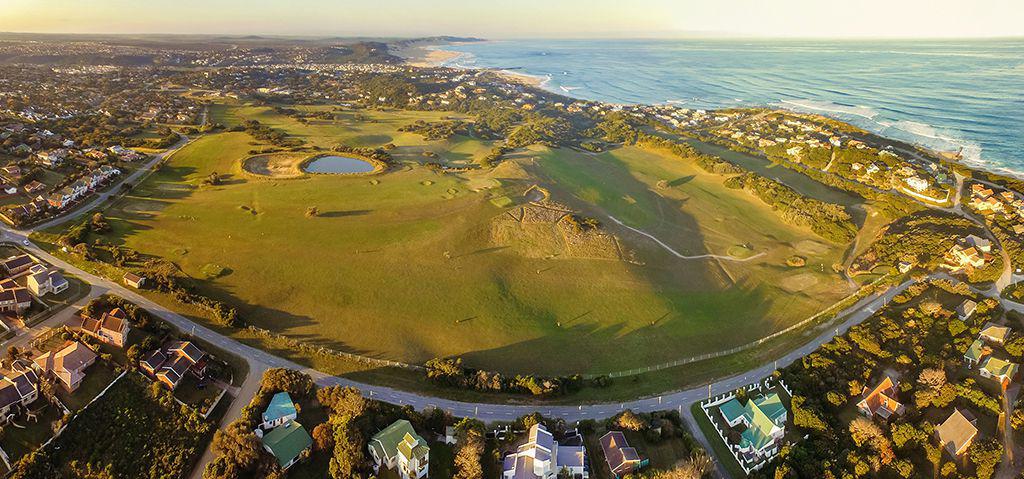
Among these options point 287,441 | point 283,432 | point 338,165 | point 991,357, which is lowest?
point 991,357

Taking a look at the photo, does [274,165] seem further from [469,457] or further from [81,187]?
[469,457]

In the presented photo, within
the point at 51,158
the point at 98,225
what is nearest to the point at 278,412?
the point at 98,225

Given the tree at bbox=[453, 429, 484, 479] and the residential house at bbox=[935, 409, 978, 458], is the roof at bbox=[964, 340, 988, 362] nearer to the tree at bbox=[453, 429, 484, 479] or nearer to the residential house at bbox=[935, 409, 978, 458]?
the residential house at bbox=[935, 409, 978, 458]

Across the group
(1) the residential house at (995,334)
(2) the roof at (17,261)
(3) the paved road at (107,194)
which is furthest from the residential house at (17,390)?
(1) the residential house at (995,334)

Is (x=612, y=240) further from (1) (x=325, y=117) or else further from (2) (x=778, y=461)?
(1) (x=325, y=117)

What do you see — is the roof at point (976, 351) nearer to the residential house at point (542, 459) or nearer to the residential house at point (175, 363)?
the residential house at point (542, 459)

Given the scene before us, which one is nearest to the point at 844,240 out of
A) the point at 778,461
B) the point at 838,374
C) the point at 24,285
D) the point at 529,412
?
the point at 838,374

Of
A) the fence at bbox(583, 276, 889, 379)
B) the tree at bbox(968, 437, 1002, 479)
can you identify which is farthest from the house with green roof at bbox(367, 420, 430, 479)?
the tree at bbox(968, 437, 1002, 479)
